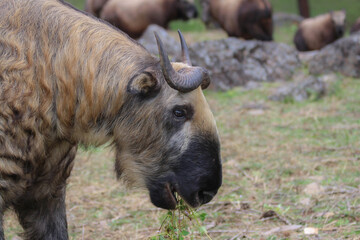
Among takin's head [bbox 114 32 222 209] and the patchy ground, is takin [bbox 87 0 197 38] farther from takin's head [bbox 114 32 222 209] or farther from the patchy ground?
takin's head [bbox 114 32 222 209]

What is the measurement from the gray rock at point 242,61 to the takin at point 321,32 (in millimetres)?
3233

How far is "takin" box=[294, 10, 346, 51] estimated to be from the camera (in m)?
13.4

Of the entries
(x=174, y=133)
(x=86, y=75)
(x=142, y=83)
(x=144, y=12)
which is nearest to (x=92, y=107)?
(x=86, y=75)

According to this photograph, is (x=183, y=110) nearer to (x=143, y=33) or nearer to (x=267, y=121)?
(x=267, y=121)

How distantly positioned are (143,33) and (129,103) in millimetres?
8802

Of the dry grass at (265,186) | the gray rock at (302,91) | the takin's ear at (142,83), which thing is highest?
the takin's ear at (142,83)

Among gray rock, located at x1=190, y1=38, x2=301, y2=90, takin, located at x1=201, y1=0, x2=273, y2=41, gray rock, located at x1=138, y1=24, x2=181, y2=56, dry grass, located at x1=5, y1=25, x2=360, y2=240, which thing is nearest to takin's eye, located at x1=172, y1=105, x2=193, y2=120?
dry grass, located at x1=5, y1=25, x2=360, y2=240

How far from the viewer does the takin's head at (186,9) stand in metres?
12.3

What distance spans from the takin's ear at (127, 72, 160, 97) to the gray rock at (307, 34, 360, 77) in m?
7.37

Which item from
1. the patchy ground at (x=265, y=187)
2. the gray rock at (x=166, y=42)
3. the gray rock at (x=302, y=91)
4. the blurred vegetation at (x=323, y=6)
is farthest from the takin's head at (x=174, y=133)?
the blurred vegetation at (x=323, y=6)

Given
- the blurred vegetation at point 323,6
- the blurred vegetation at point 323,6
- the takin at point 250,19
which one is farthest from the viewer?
the blurred vegetation at point 323,6

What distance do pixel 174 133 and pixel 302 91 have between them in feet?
18.5

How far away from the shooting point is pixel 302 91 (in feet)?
28.1

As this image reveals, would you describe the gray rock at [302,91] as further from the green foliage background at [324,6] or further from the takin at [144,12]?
the green foliage background at [324,6]
